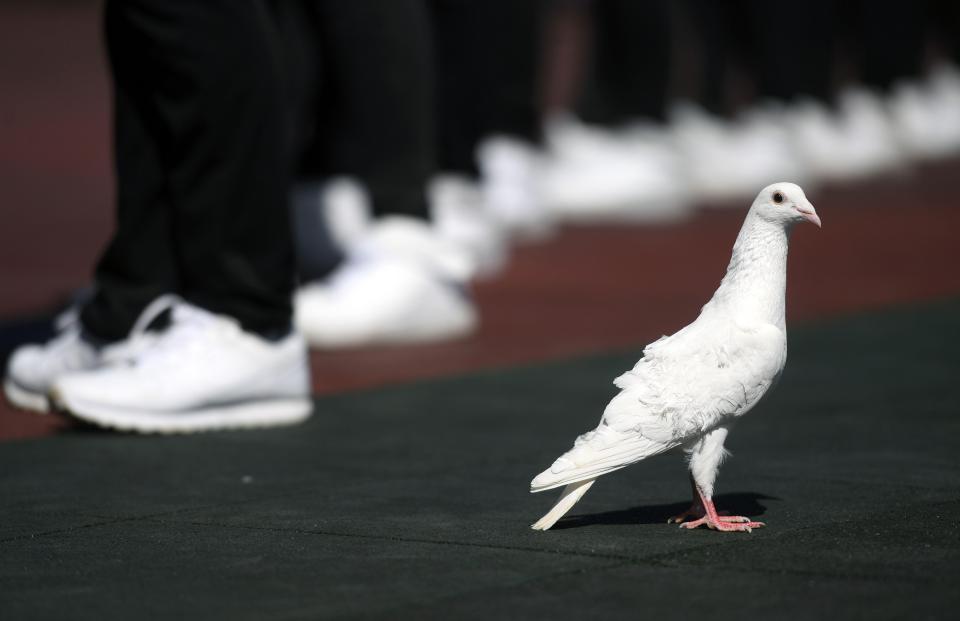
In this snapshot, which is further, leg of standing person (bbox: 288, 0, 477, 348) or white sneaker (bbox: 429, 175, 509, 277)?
white sneaker (bbox: 429, 175, 509, 277)

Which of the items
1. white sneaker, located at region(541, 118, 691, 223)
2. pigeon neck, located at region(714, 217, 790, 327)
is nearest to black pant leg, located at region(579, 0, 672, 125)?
white sneaker, located at region(541, 118, 691, 223)

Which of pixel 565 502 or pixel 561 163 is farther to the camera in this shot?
pixel 561 163

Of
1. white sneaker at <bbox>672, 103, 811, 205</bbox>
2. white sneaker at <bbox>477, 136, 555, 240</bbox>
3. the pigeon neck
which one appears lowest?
the pigeon neck

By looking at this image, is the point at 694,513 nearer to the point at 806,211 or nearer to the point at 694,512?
the point at 694,512

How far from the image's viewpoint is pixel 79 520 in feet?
11.3

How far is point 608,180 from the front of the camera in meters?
11.6

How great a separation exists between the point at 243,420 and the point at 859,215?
7502 millimetres

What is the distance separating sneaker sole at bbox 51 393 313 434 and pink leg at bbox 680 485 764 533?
5.34 feet

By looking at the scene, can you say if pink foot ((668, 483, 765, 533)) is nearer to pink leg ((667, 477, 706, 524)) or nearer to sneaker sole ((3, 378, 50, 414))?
pink leg ((667, 477, 706, 524))

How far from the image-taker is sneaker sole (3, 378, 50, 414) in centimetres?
485

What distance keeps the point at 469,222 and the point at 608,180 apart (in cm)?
325

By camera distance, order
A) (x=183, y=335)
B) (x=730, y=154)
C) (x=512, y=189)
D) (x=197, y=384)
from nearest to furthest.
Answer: (x=197, y=384)
(x=183, y=335)
(x=512, y=189)
(x=730, y=154)

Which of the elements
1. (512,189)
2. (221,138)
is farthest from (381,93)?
(512,189)

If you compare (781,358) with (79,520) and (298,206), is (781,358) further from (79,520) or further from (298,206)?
(298,206)
